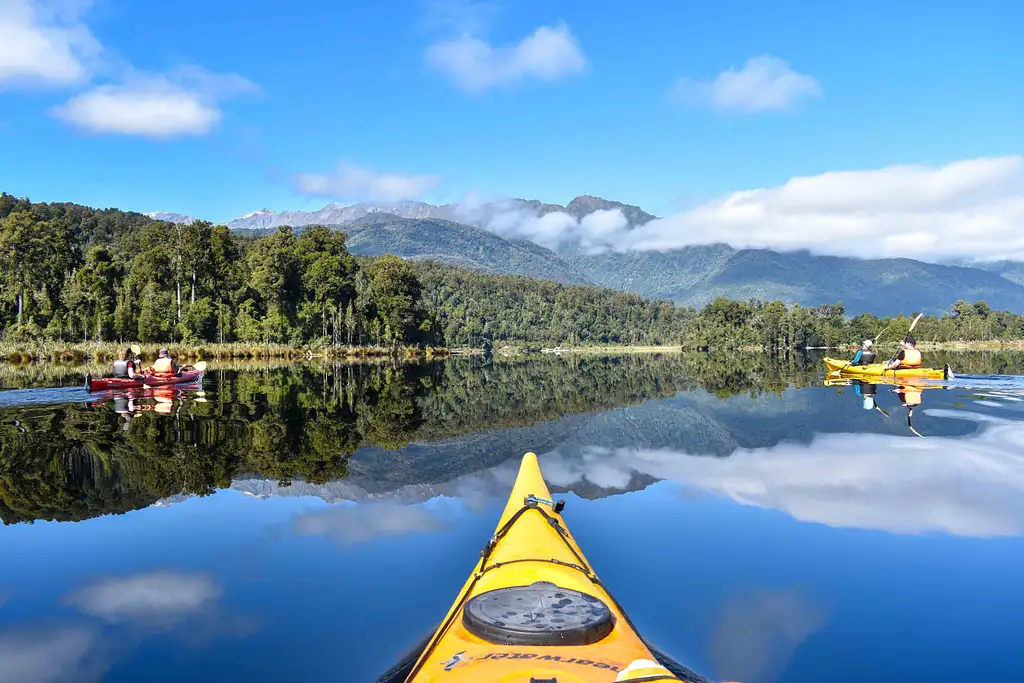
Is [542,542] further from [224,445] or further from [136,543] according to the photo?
[224,445]

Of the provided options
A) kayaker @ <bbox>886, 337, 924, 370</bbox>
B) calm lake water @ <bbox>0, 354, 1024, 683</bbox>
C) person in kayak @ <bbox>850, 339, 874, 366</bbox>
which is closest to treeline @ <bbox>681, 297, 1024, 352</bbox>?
person in kayak @ <bbox>850, 339, 874, 366</bbox>

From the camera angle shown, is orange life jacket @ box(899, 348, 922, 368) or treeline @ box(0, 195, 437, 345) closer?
orange life jacket @ box(899, 348, 922, 368)

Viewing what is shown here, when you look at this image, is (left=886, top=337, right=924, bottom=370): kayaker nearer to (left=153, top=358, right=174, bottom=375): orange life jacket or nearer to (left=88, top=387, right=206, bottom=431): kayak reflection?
(left=88, top=387, right=206, bottom=431): kayak reflection

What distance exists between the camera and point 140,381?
1025 inches

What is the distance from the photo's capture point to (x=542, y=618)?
14.1 ft

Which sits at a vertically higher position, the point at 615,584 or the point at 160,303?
the point at 160,303

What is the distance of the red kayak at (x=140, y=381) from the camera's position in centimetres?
2378

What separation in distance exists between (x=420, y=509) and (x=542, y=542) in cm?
419

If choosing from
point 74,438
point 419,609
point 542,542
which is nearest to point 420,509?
point 419,609

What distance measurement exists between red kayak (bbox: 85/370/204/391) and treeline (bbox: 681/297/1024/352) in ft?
343

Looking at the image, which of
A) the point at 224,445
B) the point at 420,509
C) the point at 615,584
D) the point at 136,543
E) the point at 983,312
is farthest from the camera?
the point at 983,312

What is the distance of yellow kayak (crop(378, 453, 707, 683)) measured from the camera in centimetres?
372

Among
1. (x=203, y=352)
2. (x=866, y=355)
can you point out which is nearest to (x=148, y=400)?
(x=203, y=352)

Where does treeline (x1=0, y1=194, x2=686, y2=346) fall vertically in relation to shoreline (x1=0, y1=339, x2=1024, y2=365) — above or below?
above
